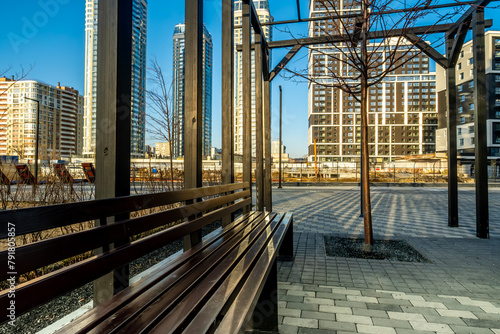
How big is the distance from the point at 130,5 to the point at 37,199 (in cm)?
494

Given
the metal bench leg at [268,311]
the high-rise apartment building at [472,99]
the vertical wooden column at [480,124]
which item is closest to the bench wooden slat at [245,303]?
the metal bench leg at [268,311]

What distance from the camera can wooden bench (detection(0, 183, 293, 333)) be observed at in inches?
36.2

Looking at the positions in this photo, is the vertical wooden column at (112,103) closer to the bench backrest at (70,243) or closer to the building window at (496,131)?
the bench backrest at (70,243)

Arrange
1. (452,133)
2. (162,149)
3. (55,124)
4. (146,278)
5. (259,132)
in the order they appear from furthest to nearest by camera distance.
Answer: (162,149), (55,124), (452,133), (259,132), (146,278)

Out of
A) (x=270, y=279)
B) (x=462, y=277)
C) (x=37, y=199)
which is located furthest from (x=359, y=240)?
(x=37, y=199)

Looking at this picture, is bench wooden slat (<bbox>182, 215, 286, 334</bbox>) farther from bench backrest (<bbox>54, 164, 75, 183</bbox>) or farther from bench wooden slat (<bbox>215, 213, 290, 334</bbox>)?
bench backrest (<bbox>54, 164, 75, 183</bbox>)

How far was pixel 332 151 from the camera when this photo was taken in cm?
10438

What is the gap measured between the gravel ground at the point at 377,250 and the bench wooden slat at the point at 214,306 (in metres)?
2.93

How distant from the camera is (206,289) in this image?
1.40 m

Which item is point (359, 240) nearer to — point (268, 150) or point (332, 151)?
point (268, 150)

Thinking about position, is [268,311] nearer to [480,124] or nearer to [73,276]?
[73,276]

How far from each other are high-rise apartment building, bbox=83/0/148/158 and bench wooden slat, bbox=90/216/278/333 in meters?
0.89

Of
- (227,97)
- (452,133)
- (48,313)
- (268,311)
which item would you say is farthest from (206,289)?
(452,133)

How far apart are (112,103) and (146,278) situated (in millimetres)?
963
